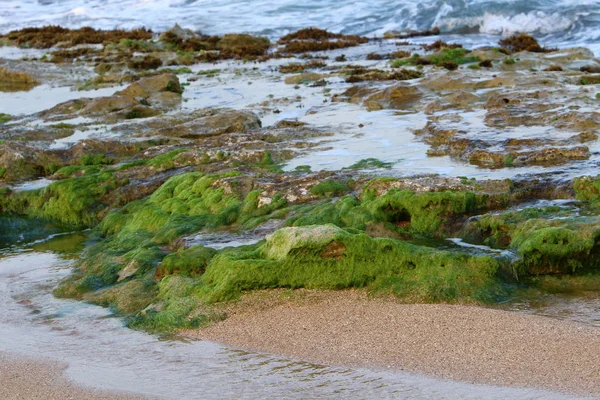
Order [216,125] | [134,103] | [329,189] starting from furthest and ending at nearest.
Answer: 1. [134,103]
2. [216,125]
3. [329,189]

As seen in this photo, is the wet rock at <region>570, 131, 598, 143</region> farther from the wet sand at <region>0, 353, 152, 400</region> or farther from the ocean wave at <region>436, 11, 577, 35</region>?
the ocean wave at <region>436, 11, 577, 35</region>

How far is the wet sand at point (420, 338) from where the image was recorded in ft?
15.8

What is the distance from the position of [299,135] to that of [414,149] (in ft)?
6.74

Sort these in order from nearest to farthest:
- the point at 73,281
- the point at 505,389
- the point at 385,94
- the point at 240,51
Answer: the point at 505,389 < the point at 73,281 < the point at 385,94 < the point at 240,51

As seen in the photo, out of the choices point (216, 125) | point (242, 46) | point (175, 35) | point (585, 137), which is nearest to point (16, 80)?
point (242, 46)

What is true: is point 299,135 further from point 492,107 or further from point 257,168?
point 492,107

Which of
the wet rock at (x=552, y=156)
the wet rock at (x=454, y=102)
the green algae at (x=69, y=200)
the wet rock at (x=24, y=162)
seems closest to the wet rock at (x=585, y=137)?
the wet rock at (x=552, y=156)

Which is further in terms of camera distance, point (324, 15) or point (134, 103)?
point (324, 15)

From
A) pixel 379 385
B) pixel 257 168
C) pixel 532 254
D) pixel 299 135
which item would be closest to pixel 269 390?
pixel 379 385

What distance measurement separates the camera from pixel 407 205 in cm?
795

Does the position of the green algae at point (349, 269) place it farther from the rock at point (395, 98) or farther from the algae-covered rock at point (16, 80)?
the algae-covered rock at point (16, 80)

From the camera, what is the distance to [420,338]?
5406mm

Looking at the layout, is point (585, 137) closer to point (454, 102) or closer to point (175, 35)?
point (454, 102)

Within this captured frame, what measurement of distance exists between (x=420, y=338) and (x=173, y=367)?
1621 mm
